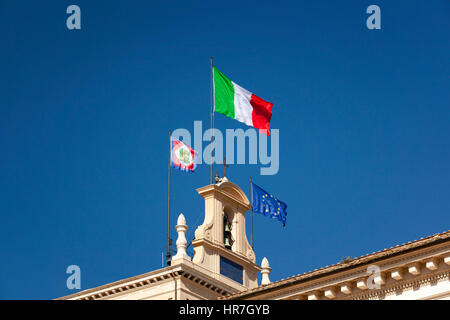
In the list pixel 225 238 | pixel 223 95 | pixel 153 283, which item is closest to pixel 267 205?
pixel 225 238

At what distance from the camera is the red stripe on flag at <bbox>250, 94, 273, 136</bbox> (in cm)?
5065

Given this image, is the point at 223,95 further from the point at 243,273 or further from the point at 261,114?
the point at 243,273

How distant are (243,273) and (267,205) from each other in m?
4.43

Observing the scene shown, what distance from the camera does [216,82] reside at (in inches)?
1984

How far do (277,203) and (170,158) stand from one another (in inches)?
234

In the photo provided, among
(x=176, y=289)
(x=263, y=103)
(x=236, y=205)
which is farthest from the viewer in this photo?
(x=263, y=103)

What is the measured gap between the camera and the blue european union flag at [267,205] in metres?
48.5

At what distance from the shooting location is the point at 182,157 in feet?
159

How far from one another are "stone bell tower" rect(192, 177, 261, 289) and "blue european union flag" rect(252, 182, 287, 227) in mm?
513

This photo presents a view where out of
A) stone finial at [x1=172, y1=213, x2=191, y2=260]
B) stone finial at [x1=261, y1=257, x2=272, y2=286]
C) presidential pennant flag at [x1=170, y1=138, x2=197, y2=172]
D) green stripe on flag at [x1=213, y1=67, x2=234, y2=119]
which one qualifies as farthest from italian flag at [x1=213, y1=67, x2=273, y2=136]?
stone finial at [x1=172, y1=213, x2=191, y2=260]

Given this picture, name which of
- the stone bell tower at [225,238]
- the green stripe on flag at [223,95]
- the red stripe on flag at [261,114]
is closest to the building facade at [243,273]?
the stone bell tower at [225,238]

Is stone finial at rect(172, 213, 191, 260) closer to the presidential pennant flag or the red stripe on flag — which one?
the presidential pennant flag

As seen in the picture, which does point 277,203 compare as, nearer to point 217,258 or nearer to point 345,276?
Answer: point 217,258
